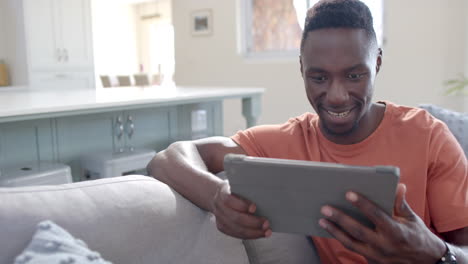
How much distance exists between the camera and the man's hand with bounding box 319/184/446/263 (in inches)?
26.4

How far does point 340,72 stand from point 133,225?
0.56 meters

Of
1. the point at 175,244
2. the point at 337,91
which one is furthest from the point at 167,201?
the point at 337,91

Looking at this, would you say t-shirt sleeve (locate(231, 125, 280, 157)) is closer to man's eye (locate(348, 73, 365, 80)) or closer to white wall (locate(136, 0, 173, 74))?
man's eye (locate(348, 73, 365, 80))

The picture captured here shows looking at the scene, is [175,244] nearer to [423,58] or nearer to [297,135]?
[297,135]

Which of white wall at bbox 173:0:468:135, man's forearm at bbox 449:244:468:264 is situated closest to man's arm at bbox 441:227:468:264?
man's forearm at bbox 449:244:468:264

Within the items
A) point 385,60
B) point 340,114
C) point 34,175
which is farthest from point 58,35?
point 340,114

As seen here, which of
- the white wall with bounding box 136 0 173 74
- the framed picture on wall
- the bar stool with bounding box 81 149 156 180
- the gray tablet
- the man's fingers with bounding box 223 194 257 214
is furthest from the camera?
the white wall with bounding box 136 0 173 74

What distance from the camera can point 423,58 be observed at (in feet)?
13.1

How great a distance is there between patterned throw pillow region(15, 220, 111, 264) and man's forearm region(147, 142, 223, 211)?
0.34m

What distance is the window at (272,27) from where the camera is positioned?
15.9 feet

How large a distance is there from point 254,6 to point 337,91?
4.43m

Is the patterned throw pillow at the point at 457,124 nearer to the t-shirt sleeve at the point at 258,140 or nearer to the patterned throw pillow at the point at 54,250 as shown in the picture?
the t-shirt sleeve at the point at 258,140

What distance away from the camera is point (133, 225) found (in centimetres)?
94

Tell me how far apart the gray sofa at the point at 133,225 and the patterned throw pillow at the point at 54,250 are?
71 millimetres
